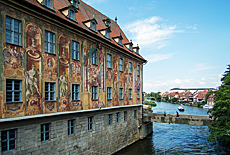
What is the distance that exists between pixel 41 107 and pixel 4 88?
235cm

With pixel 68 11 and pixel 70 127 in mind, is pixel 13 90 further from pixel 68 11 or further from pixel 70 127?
pixel 68 11

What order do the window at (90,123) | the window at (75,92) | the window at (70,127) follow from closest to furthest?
the window at (70,127), the window at (75,92), the window at (90,123)

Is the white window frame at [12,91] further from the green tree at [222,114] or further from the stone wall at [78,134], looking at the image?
the green tree at [222,114]

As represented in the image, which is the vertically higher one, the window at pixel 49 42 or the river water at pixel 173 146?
the window at pixel 49 42

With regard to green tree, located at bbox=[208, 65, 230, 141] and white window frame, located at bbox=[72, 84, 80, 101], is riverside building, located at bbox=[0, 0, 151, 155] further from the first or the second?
green tree, located at bbox=[208, 65, 230, 141]

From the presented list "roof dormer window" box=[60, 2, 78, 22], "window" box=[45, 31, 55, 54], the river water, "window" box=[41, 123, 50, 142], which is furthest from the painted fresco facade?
the river water

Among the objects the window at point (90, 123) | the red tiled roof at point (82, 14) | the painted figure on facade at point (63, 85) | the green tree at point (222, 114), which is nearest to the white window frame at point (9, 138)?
the painted figure on facade at point (63, 85)

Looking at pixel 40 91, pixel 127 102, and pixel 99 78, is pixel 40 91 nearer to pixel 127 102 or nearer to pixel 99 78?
pixel 99 78

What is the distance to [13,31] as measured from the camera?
9.02 m

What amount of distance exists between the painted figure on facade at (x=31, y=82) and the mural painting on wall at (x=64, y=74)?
Answer: 1.76 m

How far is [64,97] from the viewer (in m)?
11.8

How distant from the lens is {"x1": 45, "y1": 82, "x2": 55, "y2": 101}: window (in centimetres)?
1070

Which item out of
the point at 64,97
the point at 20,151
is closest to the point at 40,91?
the point at 64,97

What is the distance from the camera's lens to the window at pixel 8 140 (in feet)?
28.4
